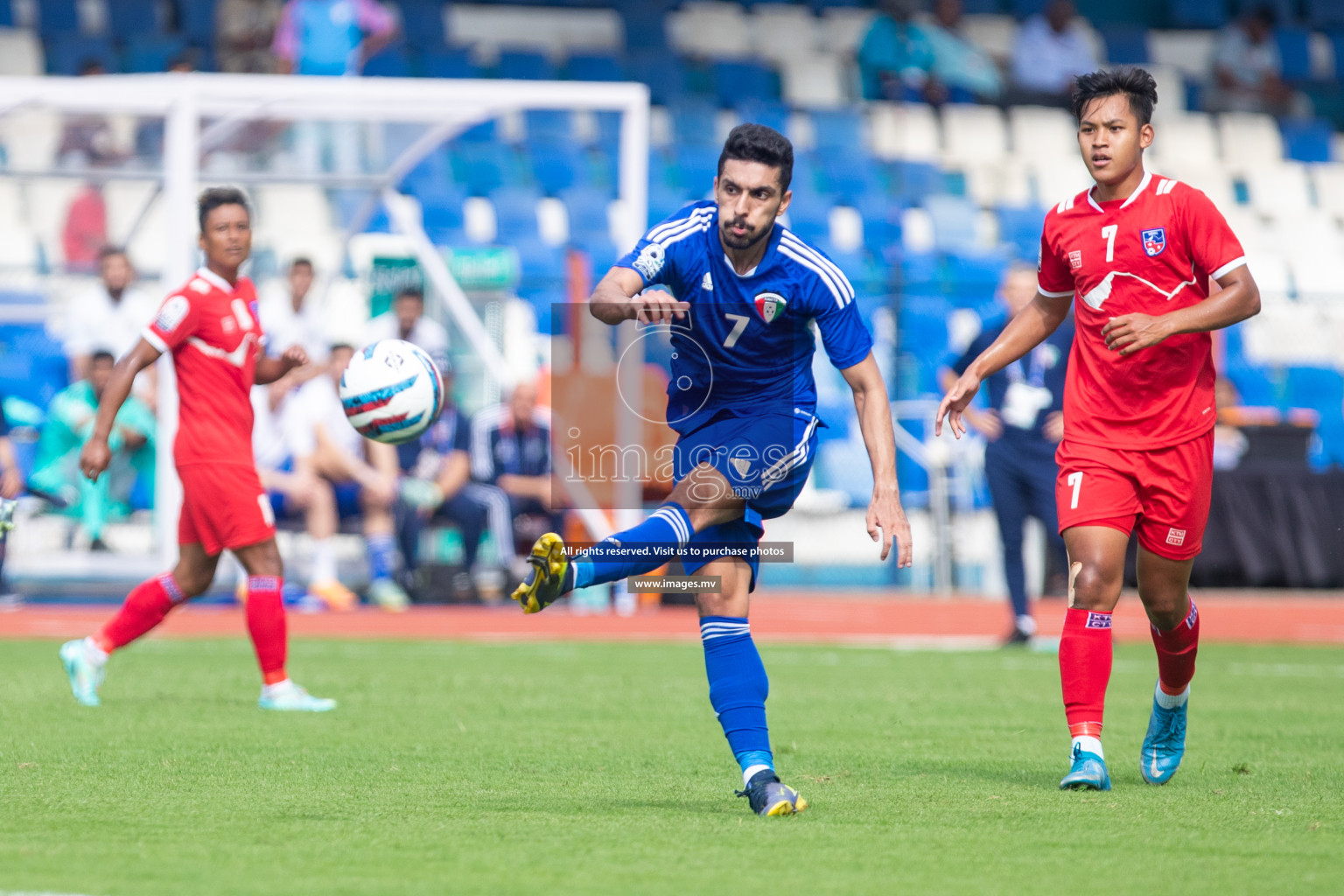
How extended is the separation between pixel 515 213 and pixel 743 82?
166 inches

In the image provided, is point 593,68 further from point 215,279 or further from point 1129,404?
point 1129,404

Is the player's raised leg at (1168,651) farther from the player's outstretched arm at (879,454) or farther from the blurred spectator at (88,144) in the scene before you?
the blurred spectator at (88,144)

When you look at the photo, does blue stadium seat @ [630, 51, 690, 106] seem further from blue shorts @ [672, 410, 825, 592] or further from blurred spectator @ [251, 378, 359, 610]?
blue shorts @ [672, 410, 825, 592]

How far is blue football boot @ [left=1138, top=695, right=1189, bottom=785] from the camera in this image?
19.3ft

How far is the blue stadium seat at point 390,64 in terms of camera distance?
1953cm

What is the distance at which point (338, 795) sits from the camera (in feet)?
17.4

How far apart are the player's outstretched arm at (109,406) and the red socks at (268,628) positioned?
905 mm

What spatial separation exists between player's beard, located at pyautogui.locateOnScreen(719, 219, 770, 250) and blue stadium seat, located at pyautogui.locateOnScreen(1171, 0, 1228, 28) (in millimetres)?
21151

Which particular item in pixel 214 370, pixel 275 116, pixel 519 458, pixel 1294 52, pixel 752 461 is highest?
pixel 1294 52

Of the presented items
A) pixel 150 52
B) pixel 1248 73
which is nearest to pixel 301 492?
pixel 150 52

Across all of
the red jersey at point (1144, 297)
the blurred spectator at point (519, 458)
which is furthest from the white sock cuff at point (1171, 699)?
the blurred spectator at point (519, 458)

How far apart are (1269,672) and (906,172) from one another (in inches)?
464

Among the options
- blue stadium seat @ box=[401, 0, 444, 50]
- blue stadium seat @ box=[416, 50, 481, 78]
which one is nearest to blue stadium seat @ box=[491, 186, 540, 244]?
blue stadium seat @ box=[416, 50, 481, 78]

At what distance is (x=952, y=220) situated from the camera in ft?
66.5
